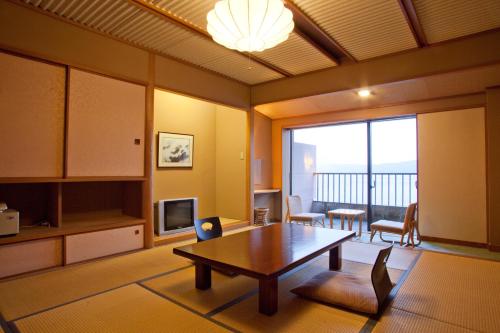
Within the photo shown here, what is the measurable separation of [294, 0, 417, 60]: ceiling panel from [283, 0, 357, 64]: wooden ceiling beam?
0.15 feet

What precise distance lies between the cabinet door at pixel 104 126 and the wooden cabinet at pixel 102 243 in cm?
69

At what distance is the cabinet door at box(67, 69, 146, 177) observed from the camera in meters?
3.15

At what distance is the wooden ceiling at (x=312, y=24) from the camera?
2.78 metres

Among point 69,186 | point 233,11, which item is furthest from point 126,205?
point 233,11

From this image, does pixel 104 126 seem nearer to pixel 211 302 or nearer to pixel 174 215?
pixel 174 215

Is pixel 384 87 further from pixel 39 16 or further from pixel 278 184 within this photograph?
pixel 39 16

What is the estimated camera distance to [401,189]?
593 centimetres

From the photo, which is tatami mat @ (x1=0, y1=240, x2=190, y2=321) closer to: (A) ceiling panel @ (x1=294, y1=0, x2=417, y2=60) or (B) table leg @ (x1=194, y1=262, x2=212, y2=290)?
(B) table leg @ (x1=194, y1=262, x2=212, y2=290)

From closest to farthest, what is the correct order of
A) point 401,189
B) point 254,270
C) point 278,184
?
point 254,270, point 401,189, point 278,184

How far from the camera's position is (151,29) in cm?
330

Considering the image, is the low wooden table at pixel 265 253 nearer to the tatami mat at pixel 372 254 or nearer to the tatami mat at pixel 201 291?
the tatami mat at pixel 201 291

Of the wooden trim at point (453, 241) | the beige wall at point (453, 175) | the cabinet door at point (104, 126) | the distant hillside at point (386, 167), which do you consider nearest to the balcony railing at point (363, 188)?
the distant hillside at point (386, 167)

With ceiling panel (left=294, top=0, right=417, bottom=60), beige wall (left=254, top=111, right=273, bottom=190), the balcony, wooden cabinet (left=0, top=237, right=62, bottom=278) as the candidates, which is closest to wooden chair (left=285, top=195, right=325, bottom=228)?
beige wall (left=254, top=111, right=273, bottom=190)

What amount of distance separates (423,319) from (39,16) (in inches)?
171
